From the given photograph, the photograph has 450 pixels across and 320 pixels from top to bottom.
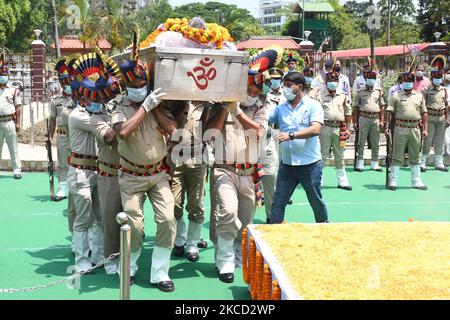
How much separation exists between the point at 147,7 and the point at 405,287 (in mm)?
50505

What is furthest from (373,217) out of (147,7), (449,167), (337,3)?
(337,3)

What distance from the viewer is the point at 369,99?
12438 millimetres

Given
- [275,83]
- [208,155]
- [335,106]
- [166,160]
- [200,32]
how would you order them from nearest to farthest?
[200,32]
[166,160]
[208,155]
[275,83]
[335,106]

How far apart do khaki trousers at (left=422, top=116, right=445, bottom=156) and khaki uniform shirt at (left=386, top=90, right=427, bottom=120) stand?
1.91m

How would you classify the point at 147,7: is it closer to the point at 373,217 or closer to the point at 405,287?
the point at 373,217

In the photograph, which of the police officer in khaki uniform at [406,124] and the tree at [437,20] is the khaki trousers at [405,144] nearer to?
the police officer in khaki uniform at [406,124]

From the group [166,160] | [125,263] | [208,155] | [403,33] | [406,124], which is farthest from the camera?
[403,33]

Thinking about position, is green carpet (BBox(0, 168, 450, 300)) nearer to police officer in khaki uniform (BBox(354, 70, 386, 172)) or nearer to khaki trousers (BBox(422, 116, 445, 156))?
khaki trousers (BBox(422, 116, 445, 156))

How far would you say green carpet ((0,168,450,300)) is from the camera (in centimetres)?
566

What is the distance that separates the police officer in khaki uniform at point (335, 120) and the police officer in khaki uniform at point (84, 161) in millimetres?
5531

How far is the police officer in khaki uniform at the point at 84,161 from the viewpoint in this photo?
6008mm

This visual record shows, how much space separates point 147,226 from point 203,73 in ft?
10.7

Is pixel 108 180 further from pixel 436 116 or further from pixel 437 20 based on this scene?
pixel 437 20

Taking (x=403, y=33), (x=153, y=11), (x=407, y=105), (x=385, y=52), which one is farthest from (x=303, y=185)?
(x=153, y=11)
